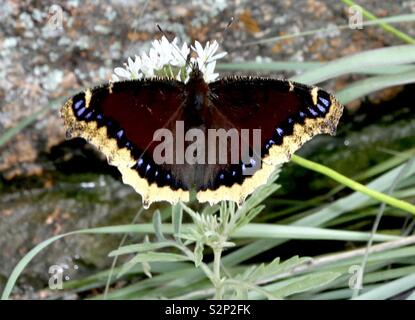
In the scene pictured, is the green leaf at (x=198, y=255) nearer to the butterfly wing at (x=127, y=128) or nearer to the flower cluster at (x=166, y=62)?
the butterfly wing at (x=127, y=128)

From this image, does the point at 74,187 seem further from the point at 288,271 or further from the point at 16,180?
the point at 288,271

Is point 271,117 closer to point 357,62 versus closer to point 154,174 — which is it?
point 154,174

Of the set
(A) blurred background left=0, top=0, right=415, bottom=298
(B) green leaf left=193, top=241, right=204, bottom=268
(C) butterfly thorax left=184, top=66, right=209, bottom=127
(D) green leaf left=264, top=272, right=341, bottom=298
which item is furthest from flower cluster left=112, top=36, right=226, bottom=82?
(A) blurred background left=0, top=0, right=415, bottom=298

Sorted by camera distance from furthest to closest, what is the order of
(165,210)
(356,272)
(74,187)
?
(74,187)
(165,210)
(356,272)

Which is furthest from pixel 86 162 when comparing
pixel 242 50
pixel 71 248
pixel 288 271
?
pixel 288 271

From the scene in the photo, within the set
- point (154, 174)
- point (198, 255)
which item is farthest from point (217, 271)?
point (154, 174)

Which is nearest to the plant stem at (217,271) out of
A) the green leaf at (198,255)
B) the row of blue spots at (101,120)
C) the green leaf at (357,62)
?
the green leaf at (198,255)

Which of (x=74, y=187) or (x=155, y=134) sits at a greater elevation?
(x=74, y=187)

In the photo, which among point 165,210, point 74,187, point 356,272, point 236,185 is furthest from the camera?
point 74,187
